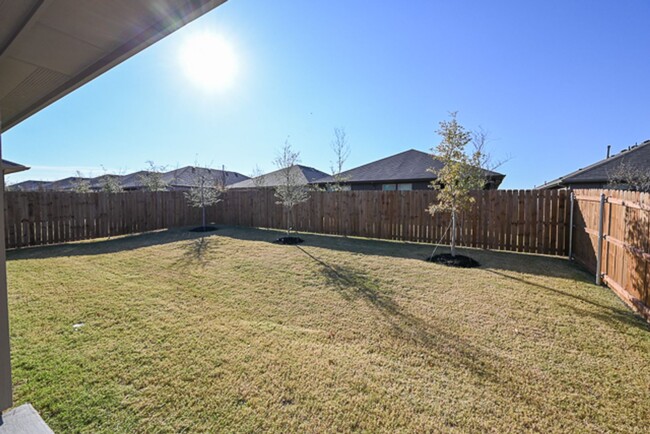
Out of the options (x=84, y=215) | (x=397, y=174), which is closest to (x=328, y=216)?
(x=397, y=174)

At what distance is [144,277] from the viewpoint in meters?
5.61

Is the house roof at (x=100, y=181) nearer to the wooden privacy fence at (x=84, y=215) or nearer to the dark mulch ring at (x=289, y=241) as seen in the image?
the wooden privacy fence at (x=84, y=215)

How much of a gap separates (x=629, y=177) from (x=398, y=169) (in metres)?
9.26

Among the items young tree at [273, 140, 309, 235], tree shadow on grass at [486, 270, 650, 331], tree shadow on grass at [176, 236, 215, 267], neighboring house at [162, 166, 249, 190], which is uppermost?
neighboring house at [162, 166, 249, 190]

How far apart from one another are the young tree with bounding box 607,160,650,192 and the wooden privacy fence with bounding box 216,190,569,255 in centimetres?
600

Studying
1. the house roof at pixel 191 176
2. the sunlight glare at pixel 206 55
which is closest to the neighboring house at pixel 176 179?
the house roof at pixel 191 176

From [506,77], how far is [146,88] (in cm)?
1190

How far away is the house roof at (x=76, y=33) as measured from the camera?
69.3 inches

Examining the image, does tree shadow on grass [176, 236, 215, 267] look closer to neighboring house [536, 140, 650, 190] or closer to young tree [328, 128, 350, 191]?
young tree [328, 128, 350, 191]

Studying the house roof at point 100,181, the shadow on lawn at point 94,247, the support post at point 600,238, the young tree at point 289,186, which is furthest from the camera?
the house roof at point 100,181

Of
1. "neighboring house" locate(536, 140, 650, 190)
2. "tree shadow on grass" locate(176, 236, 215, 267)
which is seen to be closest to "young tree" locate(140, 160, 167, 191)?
"tree shadow on grass" locate(176, 236, 215, 267)

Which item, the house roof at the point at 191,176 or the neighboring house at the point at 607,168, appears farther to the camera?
the house roof at the point at 191,176

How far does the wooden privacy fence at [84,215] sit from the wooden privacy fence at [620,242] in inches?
587

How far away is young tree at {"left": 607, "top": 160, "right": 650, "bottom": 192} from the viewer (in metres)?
9.97
